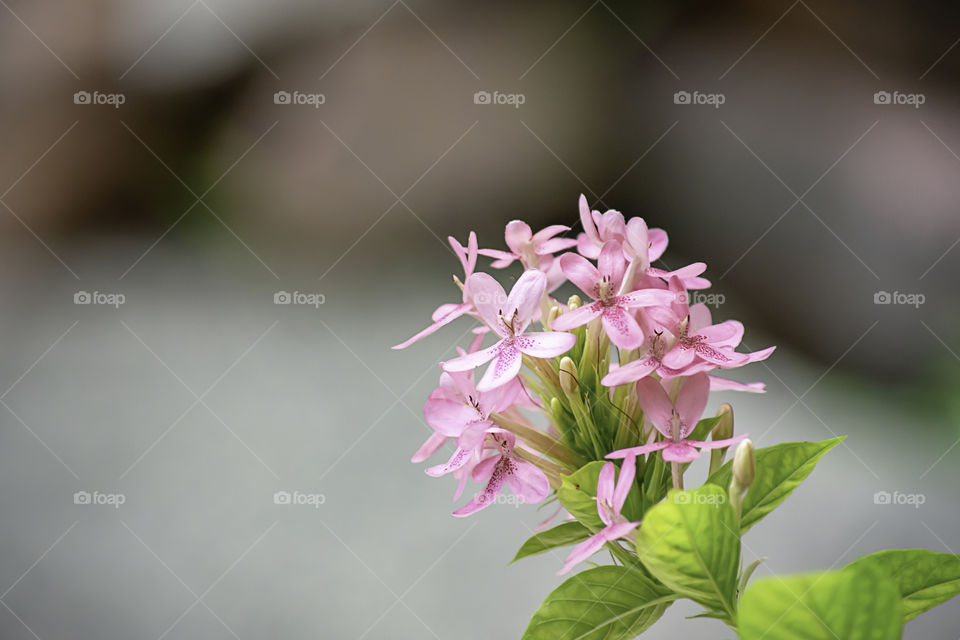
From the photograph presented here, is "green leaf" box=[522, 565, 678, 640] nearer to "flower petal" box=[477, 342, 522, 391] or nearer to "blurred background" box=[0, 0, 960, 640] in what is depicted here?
"flower petal" box=[477, 342, 522, 391]

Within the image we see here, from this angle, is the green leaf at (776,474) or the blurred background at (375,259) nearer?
the green leaf at (776,474)

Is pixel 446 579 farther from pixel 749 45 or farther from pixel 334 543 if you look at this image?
pixel 749 45

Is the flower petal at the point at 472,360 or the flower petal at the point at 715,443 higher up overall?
the flower petal at the point at 472,360

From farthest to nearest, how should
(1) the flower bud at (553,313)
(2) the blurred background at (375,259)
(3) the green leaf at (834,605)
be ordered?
(2) the blurred background at (375,259)
(1) the flower bud at (553,313)
(3) the green leaf at (834,605)

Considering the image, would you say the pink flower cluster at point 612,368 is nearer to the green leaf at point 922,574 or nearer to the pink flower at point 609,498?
the pink flower at point 609,498

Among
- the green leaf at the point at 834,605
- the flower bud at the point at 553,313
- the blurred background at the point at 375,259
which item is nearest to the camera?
the green leaf at the point at 834,605

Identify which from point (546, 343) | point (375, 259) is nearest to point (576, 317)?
point (546, 343)

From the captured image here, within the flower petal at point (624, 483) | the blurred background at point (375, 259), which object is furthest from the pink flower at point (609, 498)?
the blurred background at point (375, 259)
